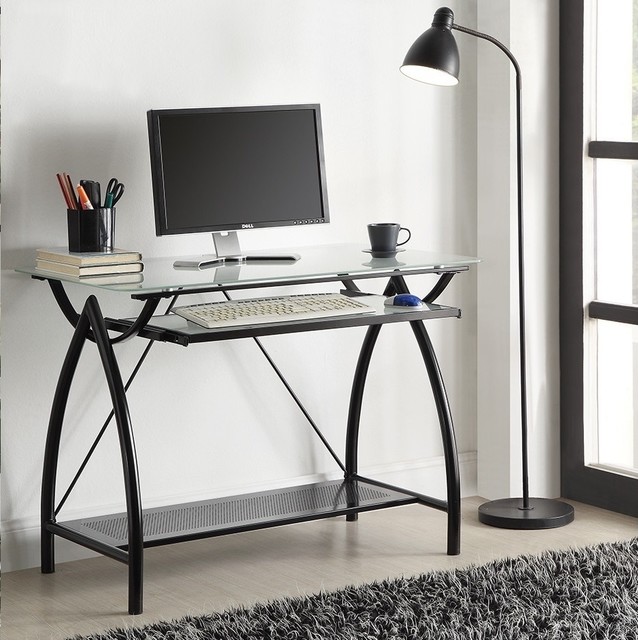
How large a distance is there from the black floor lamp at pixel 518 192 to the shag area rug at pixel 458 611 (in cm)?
48

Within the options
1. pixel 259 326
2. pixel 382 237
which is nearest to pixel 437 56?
pixel 382 237

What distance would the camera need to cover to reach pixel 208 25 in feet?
11.6

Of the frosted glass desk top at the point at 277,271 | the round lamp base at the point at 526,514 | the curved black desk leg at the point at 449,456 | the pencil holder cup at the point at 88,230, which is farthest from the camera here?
the round lamp base at the point at 526,514

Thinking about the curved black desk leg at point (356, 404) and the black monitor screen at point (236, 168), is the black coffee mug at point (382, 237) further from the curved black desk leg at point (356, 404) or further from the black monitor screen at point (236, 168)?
the curved black desk leg at point (356, 404)

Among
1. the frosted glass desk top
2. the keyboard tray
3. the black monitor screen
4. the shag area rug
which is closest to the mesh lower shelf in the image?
the shag area rug

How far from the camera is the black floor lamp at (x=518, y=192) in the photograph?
338 centimetres

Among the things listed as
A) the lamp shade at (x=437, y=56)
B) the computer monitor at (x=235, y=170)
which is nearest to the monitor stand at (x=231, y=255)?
the computer monitor at (x=235, y=170)

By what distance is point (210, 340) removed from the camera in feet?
9.55

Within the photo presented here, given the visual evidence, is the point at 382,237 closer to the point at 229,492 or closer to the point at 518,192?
the point at 518,192

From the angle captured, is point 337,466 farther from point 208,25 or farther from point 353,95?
point 208,25

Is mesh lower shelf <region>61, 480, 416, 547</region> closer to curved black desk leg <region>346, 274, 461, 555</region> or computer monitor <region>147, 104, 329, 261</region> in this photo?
curved black desk leg <region>346, 274, 461, 555</region>

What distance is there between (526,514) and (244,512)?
2.96 feet

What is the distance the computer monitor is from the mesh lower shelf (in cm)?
71

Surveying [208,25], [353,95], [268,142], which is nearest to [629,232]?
[353,95]
